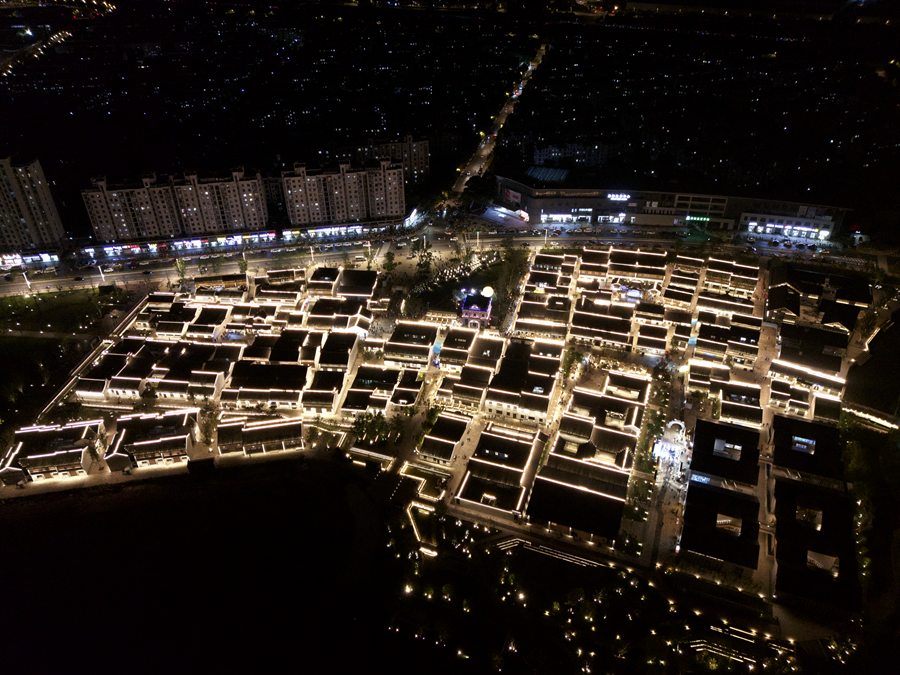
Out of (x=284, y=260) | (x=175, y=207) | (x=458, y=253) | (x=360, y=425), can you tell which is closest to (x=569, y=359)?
(x=360, y=425)

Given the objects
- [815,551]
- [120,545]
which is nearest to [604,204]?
[815,551]

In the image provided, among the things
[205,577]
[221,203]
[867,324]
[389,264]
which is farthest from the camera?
[221,203]

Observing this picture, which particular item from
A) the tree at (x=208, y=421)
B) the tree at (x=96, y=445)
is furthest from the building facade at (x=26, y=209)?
the tree at (x=208, y=421)

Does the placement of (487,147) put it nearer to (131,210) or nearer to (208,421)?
(131,210)

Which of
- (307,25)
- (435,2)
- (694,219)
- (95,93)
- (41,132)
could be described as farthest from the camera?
(435,2)

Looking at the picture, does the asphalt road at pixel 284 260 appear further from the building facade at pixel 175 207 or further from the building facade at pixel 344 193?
the building facade at pixel 344 193

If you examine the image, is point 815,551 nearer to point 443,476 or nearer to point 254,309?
point 443,476
